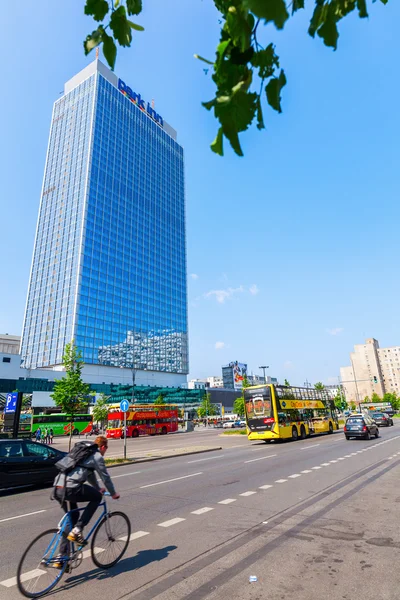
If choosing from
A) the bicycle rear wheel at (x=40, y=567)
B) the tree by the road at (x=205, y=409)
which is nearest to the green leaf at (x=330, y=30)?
the bicycle rear wheel at (x=40, y=567)

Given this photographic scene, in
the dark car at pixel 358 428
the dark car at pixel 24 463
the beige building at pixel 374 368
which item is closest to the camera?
the dark car at pixel 24 463

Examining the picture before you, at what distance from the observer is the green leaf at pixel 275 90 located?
1994mm

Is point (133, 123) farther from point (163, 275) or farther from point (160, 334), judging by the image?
point (160, 334)

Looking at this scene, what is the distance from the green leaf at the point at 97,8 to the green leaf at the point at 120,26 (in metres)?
0.06

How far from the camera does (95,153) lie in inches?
3652

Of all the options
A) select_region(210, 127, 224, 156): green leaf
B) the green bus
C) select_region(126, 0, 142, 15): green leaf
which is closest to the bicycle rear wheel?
select_region(210, 127, 224, 156): green leaf

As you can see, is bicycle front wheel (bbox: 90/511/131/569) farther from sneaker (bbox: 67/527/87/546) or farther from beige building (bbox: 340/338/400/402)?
beige building (bbox: 340/338/400/402)

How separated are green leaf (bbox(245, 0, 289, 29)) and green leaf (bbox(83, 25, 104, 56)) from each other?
1.15 meters

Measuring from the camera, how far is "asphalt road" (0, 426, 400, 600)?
169 inches

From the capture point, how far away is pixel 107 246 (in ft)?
295

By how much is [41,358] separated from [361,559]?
8803 cm

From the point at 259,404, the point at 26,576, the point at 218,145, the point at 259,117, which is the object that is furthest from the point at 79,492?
the point at 259,404

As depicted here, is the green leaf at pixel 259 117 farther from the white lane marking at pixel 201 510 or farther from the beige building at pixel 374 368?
the beige building at pixel 374 368

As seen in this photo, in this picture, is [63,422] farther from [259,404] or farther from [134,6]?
[134,6]
